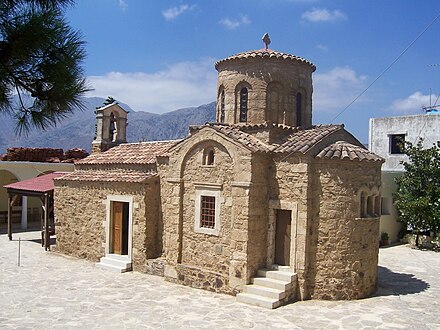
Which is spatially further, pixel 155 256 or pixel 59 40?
pixel 155 256

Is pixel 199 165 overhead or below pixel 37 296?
overhead

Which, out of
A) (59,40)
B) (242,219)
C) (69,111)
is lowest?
(242,219)

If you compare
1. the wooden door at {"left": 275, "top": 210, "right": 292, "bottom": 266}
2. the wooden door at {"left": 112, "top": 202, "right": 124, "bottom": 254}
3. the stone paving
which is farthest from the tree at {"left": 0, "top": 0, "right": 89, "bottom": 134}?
the wooden door at {"left": 112, "top": 202, "right": 124, "bottom": 254}

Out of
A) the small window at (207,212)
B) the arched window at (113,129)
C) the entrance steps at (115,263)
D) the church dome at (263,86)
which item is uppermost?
the church dome at (263,86)

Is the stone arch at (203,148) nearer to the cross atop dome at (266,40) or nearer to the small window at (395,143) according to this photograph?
the cross atop dome at (266,40)

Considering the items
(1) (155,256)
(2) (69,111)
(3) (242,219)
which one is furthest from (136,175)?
(2) (69,111)

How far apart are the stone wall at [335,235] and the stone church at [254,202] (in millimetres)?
29

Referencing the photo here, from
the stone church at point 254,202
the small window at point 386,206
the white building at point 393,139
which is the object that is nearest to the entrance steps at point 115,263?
the stone church at point 254,202

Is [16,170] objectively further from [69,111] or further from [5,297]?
[69,111]

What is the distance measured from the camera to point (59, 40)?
475 cm

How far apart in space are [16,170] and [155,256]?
12.8m

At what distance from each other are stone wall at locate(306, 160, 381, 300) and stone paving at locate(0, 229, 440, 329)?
47cm

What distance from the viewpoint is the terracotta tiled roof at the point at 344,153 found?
11367mm

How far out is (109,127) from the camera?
1952 centimetres
